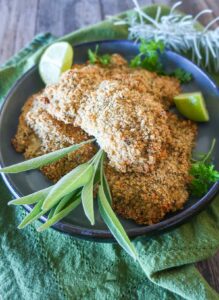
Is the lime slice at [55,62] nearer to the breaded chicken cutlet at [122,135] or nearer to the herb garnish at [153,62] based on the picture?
the breaded chicken cutlet at [122,135]

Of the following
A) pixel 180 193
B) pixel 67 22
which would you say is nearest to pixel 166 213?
pixel 180 193

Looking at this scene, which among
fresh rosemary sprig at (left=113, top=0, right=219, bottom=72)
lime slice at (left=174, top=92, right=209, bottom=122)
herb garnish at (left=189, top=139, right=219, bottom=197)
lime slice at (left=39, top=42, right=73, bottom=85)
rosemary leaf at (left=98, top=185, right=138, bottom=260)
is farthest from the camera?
fresh rosemary sprig at (left=113, top=0, right=219, bottom=72)

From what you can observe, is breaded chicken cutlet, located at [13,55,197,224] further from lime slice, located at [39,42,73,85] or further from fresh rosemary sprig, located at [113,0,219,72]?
fresh rosemary sprig, located at [113,0,219,72]

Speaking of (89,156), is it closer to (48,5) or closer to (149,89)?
(149,89)

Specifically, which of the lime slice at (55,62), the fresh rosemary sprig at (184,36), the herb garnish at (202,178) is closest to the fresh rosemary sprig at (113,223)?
the herb garnish at (202,178)

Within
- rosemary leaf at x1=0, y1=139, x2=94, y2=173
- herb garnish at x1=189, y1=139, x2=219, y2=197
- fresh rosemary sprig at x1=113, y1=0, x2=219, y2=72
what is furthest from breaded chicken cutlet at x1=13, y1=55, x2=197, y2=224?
fresh rosemary sprig at x1=113, y1=0, x2=219, y2=72

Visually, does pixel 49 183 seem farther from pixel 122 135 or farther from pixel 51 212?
pixel 122 135
